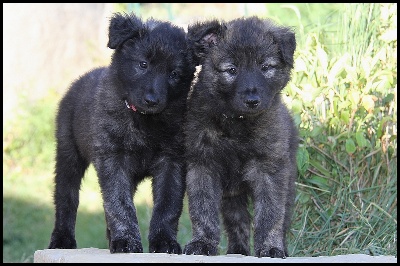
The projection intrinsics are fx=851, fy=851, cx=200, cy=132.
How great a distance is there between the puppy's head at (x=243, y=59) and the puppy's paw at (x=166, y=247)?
2.88ft

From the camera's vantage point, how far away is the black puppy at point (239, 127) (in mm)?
4984

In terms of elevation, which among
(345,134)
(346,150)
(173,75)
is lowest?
(346,150)

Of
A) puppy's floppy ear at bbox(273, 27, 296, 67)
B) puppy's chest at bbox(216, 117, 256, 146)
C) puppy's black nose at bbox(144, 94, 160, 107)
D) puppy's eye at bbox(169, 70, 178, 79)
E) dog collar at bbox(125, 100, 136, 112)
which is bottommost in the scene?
puppy's chest at bbox(216, 117, 256, 146)

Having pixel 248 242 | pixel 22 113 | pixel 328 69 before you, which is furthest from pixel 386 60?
pixel 22 113

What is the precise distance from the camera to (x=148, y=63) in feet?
17.3

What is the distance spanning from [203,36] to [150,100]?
0.53m

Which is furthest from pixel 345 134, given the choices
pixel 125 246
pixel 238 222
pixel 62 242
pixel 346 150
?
pixel 62 242

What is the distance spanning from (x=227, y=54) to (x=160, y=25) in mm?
624

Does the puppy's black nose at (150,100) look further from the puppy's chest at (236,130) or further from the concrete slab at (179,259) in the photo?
the concrete slab at (179,259)

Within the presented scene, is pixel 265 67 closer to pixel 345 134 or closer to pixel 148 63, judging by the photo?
pixel 148 63

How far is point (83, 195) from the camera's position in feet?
33.2

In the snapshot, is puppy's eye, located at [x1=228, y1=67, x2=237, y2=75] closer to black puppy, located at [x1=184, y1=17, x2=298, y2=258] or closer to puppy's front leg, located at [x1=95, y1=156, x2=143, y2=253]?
black puppy, located at [x1=184, y1=17, x2=298, y2=258]

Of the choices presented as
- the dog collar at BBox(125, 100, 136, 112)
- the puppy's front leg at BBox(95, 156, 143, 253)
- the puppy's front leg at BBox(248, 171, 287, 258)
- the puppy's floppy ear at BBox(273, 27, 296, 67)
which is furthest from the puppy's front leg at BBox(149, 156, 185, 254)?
the puppy's floppy ear at BBox(273, 27, 296, 67)

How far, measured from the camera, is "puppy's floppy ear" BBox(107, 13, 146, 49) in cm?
536
